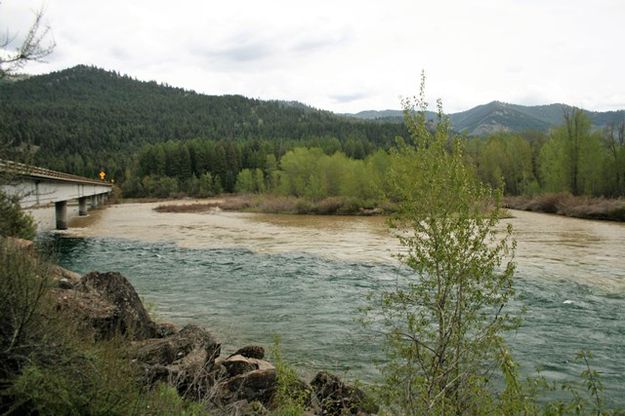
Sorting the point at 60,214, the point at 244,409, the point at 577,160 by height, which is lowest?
the point at 244,409

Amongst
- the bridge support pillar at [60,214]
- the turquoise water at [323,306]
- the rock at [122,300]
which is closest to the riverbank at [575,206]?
the turquoise water at [323,306]

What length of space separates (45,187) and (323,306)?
3095 cm

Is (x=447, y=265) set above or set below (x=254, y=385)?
above

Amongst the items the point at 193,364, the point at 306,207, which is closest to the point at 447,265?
the point at 193,364

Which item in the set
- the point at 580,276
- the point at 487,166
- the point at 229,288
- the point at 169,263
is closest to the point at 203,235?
the point at 169,263

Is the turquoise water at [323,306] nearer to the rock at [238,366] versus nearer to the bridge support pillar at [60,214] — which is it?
the rock at [238,366]

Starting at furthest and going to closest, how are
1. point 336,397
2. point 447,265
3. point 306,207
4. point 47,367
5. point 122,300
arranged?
point 306,207 → point 122,300 → point 336,397 → point 447,265 → point 47,367

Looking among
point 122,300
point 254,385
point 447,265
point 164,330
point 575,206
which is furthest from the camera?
point 575,206

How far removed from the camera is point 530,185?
74125mm

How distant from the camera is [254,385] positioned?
9.38m

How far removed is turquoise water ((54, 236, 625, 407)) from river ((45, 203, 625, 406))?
0.04 meters

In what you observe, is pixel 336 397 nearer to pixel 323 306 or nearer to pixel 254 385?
pixel 254 385

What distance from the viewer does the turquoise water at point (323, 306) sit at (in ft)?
39.2

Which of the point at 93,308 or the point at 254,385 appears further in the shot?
the point at 93,308
